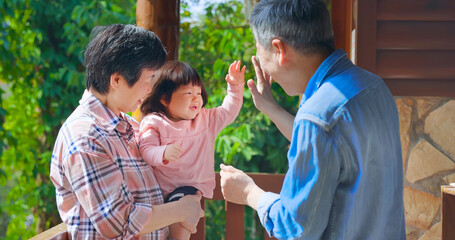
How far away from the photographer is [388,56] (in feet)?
8.63

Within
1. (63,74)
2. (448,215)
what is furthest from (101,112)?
(63,74)

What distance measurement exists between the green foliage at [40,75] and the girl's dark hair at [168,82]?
3623mm

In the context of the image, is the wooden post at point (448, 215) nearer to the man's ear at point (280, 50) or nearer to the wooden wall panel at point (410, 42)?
the wooden wall panel at point (410, 42)

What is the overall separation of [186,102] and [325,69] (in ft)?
2.26

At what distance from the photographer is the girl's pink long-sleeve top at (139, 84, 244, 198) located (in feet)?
5.80

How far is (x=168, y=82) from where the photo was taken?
5.99 ft

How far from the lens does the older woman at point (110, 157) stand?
1345mm

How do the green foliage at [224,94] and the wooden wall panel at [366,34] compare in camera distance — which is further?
the green foliage at [224,94]

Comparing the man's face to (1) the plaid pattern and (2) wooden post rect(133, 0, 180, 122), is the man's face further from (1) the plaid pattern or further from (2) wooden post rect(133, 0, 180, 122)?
(2) wooden post rect(133, 0, 180, 122)

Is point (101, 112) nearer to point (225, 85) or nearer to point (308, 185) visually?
point (308, 185)

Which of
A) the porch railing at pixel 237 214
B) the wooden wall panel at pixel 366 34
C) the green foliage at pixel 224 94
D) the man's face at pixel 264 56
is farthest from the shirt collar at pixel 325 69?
the green foliage at pixel 224 94

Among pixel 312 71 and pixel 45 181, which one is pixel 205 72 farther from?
pixel 312 71

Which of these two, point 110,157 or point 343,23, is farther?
point 343,23

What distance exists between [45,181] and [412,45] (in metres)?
4.95
